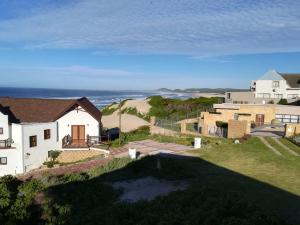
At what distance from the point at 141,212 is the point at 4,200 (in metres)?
6.84

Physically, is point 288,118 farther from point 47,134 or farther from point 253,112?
point 47,134

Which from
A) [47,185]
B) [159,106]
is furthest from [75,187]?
[159,106]

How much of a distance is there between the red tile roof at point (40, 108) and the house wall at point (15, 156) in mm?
1758

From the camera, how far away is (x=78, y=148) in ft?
95.5

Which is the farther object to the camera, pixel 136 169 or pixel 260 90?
pixel 260 90

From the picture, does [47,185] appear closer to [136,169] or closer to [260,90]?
[136,169]

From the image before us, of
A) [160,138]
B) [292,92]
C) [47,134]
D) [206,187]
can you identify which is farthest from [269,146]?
[292,92]

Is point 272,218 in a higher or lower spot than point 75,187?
higher

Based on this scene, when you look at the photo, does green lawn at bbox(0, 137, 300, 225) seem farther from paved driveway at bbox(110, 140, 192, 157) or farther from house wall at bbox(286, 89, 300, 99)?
house wall at bbox(286, 89, 300, 99)

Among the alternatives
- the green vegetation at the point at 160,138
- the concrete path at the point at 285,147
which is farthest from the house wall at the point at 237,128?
the green vegetation at the point at 160,138

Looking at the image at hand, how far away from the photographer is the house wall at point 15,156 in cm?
2625

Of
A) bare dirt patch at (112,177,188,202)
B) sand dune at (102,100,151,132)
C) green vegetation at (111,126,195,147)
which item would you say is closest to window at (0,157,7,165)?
green vegetation at (111,126,195,147)

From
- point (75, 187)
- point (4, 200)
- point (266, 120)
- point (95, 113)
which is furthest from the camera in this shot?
point (266, 120)

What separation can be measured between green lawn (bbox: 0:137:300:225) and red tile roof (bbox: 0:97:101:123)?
908 cm
